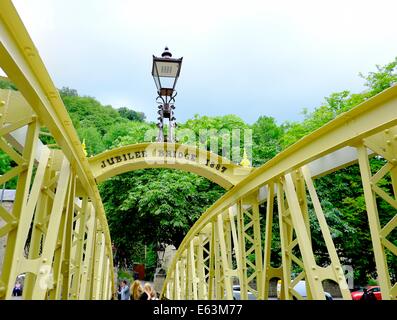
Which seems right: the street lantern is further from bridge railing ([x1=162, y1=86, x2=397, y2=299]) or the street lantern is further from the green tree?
the green tree

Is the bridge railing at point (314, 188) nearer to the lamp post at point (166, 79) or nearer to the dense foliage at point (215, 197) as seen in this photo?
the lamp post at point (166, 79)

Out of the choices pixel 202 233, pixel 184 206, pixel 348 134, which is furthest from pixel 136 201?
pixel 348 134

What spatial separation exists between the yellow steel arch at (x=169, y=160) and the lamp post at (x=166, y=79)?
132 cm

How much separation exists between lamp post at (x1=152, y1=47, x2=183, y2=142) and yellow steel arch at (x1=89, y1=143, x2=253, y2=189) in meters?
1.32

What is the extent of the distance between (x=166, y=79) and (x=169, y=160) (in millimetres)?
1923

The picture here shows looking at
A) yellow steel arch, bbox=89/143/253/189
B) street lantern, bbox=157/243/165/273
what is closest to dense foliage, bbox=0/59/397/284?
street lantern, bbox=157/243/165/273

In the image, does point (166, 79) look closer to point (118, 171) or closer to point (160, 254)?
point (118, 171)

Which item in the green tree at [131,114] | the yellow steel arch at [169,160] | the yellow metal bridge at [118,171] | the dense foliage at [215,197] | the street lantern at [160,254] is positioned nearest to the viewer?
the yellow metal bridge at [118,171]

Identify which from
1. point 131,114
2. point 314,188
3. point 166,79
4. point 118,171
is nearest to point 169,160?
point 118,171

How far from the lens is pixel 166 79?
704cm

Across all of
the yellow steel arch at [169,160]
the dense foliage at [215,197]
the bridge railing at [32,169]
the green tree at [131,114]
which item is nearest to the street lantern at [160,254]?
the dense foliage at [215,197]

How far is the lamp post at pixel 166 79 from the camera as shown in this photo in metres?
6.88

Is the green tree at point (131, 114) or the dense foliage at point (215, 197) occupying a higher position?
the green tree at point (131, 114)
